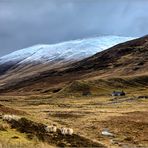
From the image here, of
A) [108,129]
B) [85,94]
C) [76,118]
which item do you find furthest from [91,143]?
[85,94]

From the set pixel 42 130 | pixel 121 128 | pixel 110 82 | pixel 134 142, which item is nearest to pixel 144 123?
pixel 121 128

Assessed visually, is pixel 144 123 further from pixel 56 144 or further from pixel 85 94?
pixel 85 94

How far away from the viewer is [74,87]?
178 metres

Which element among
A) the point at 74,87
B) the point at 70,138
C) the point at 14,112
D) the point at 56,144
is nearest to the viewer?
the point at 56,144

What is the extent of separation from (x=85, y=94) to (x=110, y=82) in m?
34.5

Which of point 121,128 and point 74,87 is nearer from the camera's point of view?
point 121,128

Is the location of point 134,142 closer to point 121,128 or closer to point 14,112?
point 121,128

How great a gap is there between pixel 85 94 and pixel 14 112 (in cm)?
11591

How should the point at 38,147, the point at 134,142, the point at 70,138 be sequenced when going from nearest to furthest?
the point at 38,147 < the point at 70,138 < the point at 134,142

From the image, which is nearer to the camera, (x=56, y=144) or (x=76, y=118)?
(x=56, y=144)

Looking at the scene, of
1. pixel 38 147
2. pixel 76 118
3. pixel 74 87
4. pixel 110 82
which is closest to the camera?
pixel 38 147

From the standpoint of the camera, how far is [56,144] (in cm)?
3216

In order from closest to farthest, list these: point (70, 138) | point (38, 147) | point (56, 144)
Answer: point (38, 147) → point (56, 144) → point (70, 138)

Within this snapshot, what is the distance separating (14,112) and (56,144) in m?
17.8
